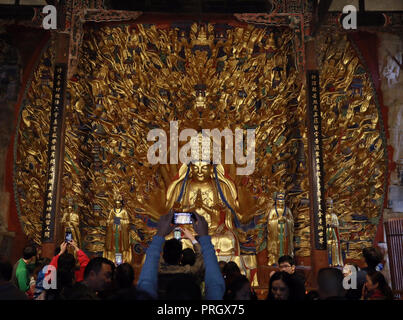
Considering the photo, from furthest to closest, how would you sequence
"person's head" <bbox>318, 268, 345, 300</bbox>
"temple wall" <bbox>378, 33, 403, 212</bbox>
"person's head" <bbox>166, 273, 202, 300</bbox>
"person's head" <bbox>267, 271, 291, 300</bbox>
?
"temple wall" <bbox>378, 33, 403, 212</bbox>
"person's head" <bbox>267, 271, 291, 300</bbox>
"person's head" <bbox>318, 268, 345, 300</bbox>
"person's head" <bbox>166, 273, 202, 300</bbox>

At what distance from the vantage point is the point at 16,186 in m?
7.31

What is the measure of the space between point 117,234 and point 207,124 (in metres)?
2.14

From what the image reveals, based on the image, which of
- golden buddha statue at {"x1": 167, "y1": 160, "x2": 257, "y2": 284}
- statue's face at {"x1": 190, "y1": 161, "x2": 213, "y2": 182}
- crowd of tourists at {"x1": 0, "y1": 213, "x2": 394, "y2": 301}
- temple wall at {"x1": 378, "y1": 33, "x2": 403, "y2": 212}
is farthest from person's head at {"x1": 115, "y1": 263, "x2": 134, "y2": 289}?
temple wall at {"x1": 378, "y1": 33, "x2": 403, "y2": 212}

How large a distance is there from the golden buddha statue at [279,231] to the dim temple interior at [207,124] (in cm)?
1

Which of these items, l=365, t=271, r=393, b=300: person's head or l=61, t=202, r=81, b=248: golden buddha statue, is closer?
l=365, t=271, r=393, b=300: person's head

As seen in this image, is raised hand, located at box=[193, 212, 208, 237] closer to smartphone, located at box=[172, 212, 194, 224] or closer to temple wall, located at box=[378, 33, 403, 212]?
smartphone, located at box=[172, 212, 194, 224]

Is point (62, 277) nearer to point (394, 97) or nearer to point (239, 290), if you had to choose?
point (239, 290)

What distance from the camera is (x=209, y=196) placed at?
304 inches

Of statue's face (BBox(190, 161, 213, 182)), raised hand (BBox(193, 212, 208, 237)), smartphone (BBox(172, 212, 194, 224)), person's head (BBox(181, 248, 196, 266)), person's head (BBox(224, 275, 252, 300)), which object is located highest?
statue's face (BBox(190, 161, 213, 182))

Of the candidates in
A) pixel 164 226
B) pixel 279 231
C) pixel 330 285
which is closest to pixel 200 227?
pixel 164 226

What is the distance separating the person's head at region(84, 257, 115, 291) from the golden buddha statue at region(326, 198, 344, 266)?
494 centimetres

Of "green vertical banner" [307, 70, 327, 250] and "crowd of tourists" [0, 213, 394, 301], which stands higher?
"green vertical banner" [307, 70, 327, 250]

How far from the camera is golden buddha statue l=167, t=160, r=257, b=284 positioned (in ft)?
24.8

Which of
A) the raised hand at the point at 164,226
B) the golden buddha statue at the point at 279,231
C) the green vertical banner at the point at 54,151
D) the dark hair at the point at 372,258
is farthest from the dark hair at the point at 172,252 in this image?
the golden buddha statue at the point at 279,231
